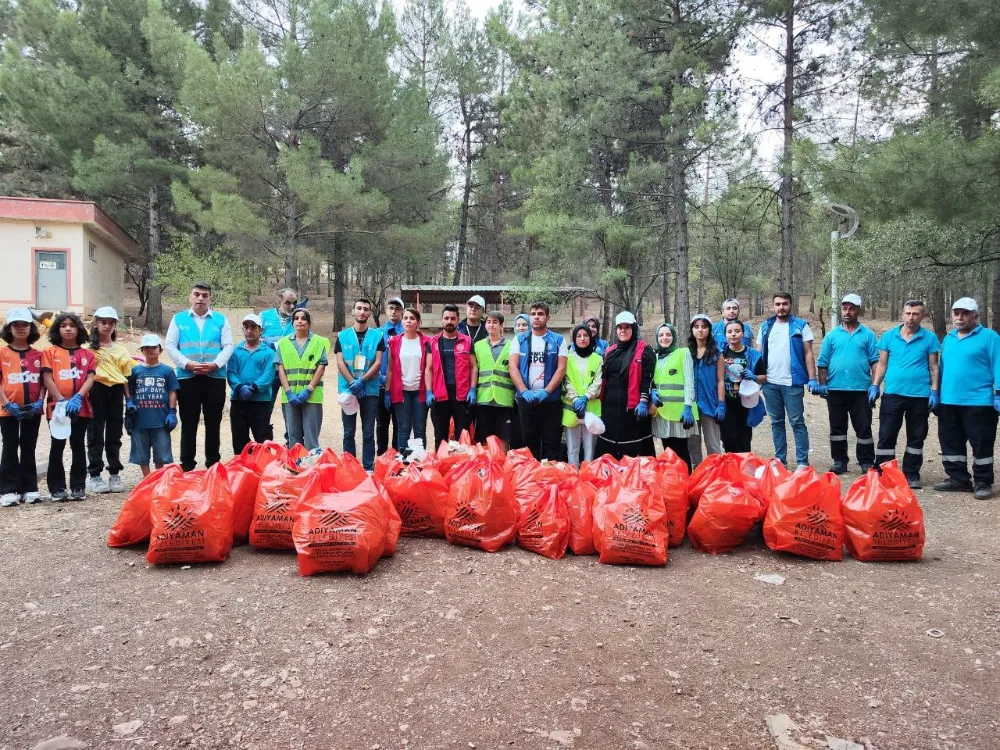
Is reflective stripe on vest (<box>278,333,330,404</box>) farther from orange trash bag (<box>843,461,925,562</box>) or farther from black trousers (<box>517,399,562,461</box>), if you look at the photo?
orange trash bag (<box>843,461,925,562</box>)

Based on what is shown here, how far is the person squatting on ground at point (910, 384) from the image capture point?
18.5 ft

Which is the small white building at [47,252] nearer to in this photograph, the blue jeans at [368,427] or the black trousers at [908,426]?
the blue jeans at [368,427]

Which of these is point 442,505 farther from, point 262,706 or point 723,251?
point 723,251

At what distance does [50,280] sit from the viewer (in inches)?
751

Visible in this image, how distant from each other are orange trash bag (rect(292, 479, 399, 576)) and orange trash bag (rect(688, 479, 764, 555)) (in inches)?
75.3

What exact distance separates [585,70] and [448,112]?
14.2 m

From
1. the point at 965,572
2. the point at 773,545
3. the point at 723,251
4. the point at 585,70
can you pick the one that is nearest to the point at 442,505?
the point at 773,545

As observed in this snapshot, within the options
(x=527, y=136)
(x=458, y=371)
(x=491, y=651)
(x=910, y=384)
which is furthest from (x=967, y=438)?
(x=527, y=136)

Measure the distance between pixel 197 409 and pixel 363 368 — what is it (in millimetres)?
1440

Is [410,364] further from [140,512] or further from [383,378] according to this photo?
[140,512]

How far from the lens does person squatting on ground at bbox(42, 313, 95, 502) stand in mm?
4750

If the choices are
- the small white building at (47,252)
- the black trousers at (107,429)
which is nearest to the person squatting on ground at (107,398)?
the black trousers at (107,429)

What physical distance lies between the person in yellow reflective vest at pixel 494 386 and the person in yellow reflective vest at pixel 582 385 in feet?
1.72

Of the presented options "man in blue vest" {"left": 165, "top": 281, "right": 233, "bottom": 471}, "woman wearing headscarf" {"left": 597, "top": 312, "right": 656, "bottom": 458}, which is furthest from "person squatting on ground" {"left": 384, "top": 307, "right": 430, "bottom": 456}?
"woman wearing headscarf" {"left": 597, "top": 312, "right": 656, "bottom": 458}
